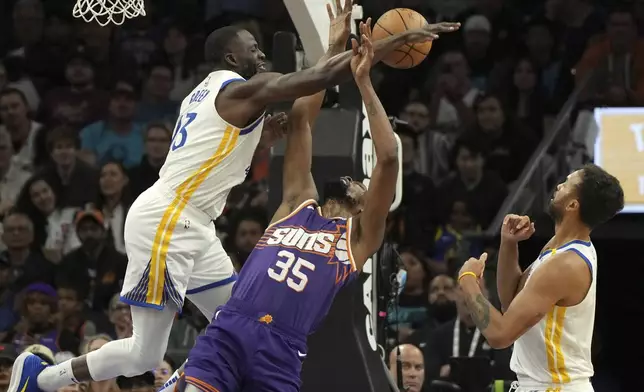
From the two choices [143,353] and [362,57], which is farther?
[143,353]

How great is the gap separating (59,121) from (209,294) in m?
7.23

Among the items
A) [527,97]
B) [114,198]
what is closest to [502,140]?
[527,97]

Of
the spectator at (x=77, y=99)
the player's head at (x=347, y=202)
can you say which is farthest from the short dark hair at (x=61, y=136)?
the player's head at (x=347, y=202)

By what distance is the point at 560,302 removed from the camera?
230 inches

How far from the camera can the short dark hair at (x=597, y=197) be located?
19.4ft

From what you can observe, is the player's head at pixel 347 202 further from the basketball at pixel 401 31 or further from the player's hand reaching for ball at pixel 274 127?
the basketball at pixel 401 31

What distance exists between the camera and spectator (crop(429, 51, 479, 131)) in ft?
42.5

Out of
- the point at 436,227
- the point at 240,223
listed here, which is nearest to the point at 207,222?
the point at 240,223

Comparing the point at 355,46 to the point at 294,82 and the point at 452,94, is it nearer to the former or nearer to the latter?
the point at 294,82

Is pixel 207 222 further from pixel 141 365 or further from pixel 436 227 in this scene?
pixel 436 227

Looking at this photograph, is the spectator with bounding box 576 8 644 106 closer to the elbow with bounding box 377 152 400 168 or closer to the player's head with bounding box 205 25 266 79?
the player's head with bounding box 205 25 266 79

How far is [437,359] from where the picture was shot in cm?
959

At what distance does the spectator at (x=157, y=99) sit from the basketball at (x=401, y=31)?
22.2ft

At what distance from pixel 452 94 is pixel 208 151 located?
724 cm
